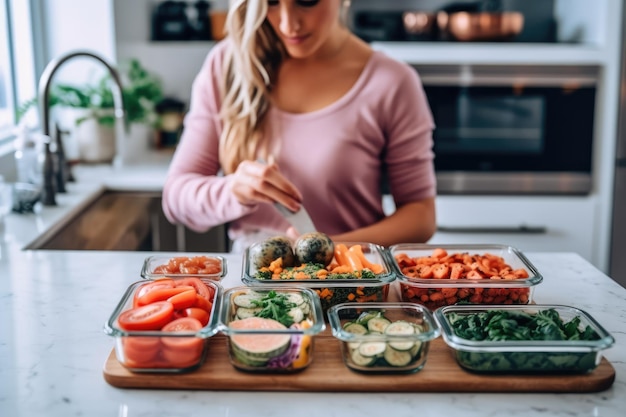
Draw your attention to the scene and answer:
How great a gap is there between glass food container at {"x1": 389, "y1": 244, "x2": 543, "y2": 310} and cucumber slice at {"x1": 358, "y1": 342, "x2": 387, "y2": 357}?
22cm

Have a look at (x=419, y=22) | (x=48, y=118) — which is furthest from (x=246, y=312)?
(x=419, y=22)

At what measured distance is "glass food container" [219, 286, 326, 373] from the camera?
3.41 feet

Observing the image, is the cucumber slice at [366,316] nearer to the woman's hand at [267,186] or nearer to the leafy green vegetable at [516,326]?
the leafy green vegetable at [516,326]

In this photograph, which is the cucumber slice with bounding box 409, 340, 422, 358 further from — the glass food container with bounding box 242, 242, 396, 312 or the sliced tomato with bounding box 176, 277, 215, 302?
the sliced tomato with bounding box 176, 277, 215, 302

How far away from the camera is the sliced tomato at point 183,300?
44.0 inches

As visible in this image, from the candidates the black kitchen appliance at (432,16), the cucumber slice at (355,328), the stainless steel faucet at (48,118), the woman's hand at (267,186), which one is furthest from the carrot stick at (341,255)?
the black kitchen appliance at (432,16)

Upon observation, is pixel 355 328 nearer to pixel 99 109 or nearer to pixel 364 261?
pixel 364 261

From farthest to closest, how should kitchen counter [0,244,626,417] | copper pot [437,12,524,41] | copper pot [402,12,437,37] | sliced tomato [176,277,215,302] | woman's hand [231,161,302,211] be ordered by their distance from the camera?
1. copper pot [402,12,437,37]
2. copper pot [437,12,524,41]
3. woman's hand [231,161,302,211]
4. sliced tomato [176,277,215,302]
5. kitchen counter [0,244,626,417]

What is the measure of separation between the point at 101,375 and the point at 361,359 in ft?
1.20

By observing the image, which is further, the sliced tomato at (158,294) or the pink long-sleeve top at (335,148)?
the pink long-sleeve top at (335,148)

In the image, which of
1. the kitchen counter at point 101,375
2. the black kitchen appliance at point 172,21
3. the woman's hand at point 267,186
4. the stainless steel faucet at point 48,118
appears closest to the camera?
the kitchen counter at point 101,375

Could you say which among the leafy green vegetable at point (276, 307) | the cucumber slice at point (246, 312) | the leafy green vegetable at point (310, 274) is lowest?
the cucumber slice at point (246, 312)

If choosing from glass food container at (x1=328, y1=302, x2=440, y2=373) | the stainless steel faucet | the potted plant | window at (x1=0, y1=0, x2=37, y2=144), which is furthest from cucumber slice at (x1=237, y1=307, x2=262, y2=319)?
window at (x1=0, y1=0, x2=37, y2=144)

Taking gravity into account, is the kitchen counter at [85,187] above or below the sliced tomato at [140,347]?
below
